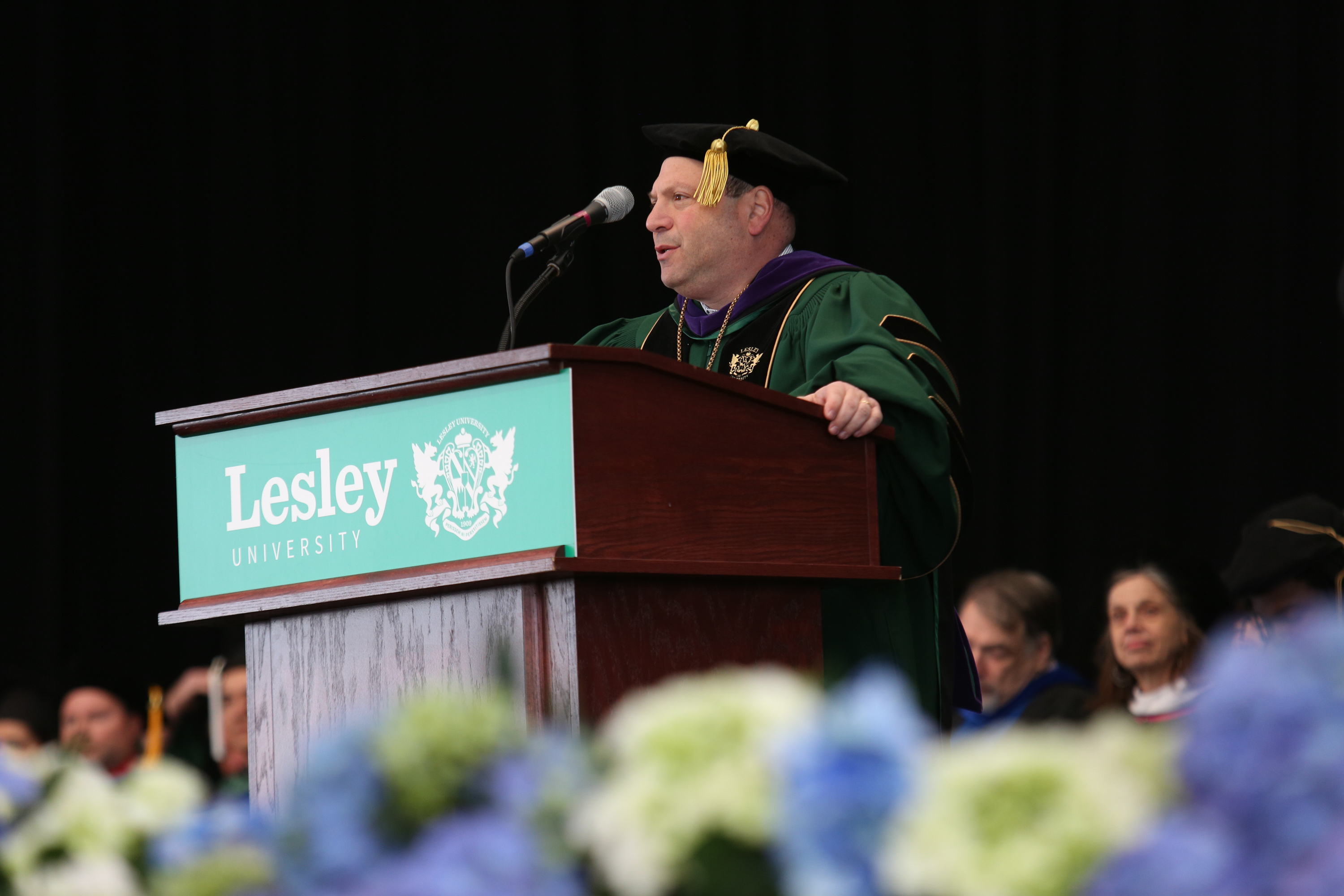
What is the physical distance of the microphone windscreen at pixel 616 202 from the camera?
2.59 m

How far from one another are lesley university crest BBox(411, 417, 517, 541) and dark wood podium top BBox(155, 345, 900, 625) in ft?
0.15

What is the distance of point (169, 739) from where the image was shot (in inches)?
206

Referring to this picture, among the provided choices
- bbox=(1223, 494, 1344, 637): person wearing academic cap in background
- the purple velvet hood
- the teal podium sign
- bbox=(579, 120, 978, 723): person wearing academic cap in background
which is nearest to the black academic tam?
bbox=(579, 120, 978, 723): person wearing academic cap in background

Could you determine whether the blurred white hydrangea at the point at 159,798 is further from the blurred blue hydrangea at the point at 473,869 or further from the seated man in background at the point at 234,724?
the seated man in background at the point at 234,724

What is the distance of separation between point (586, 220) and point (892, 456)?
1.97ft

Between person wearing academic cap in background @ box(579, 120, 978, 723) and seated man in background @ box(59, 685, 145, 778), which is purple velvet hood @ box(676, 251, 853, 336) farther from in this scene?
A: seated man in background @ box(59, 685, 145, 778)

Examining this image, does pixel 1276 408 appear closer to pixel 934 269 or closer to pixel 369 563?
pixel 934 269

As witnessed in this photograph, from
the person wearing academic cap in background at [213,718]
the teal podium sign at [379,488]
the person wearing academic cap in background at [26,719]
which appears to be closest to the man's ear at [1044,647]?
the person wearing academic cap in background at [213,718]

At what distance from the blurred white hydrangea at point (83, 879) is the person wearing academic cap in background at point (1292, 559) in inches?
144

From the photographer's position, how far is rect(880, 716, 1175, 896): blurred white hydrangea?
1.83ft

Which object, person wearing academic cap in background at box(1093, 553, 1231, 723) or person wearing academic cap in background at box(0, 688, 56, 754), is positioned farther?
person wearing academic cap in background at box(0, 688, 56, 754)

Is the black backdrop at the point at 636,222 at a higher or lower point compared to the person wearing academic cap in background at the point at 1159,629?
higher

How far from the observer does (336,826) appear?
70cm

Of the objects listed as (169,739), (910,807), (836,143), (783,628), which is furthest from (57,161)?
(910,807)
